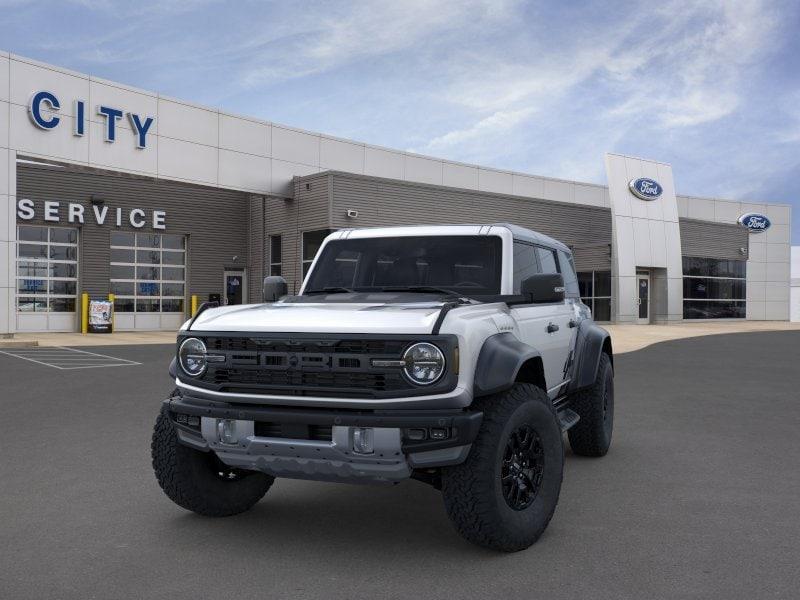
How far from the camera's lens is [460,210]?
1222 inches

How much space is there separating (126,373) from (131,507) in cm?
902

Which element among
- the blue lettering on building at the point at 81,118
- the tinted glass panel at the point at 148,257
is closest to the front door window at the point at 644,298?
the tinted glass panel at the point at 148,257

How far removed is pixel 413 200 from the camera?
2933cm

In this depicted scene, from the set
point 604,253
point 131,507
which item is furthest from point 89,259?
point 131,507

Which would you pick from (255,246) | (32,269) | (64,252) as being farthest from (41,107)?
(255,246)

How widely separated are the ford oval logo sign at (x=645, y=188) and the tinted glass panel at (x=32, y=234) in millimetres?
24445

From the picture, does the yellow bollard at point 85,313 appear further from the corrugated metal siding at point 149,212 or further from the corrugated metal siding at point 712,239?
the corrugated metal siding at point 712,239

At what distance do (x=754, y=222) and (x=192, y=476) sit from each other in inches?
1887

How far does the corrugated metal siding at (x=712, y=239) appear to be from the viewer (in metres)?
40.1

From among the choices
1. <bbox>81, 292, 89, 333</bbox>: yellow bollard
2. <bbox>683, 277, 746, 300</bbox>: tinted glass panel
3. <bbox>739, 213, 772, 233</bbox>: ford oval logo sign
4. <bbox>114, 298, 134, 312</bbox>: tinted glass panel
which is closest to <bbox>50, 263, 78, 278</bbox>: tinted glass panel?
<bbox>81, 292, 89, 333</bbox>: yellow bollard

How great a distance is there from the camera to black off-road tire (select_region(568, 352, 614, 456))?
21.4 ft

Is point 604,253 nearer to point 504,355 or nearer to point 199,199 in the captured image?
point 199,199

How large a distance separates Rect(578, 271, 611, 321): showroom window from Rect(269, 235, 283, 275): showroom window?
14.5 m

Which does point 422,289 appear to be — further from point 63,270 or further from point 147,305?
point 147,305
